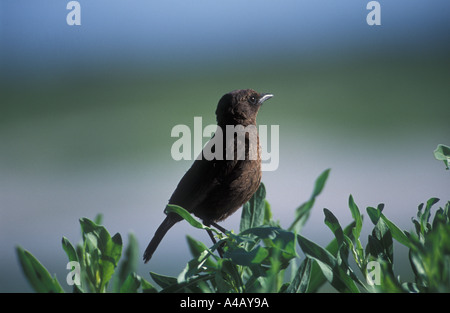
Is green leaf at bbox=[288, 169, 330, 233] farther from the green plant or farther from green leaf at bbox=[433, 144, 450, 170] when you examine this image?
the green plant

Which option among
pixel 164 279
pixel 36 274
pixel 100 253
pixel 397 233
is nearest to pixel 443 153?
pixel 397 233

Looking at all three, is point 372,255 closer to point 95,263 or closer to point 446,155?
point 446,155

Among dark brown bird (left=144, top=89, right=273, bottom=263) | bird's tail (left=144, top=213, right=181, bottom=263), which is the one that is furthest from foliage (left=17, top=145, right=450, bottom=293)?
dark brown bird (left=144, top=89, right=273, bottom=263)

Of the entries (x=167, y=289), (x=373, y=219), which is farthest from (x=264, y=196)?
(x=167, y=289)

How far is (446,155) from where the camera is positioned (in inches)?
40.4

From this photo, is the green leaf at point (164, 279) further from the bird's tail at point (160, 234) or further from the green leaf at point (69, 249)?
the bird's tail at point (160, 234)

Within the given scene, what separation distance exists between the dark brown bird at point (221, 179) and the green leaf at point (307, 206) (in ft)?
1.63

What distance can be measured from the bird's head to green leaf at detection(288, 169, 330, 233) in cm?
86

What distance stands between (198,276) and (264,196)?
0.41 meters

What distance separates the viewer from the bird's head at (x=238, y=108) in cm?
197

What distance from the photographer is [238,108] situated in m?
1.99

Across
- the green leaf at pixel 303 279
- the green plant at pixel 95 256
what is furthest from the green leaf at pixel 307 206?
the green plant at pixel 95 256
